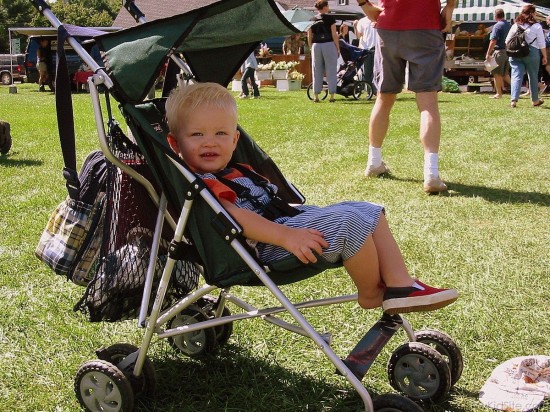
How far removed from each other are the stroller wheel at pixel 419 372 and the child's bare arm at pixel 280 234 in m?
0.58

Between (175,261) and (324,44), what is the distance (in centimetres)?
1314

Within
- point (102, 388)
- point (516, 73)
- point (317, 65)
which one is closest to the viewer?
point (102, 388)

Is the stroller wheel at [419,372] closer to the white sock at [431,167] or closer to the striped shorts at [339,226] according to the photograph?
the striped shorts at [339,226]

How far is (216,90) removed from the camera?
284cm

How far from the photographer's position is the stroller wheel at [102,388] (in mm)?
2688

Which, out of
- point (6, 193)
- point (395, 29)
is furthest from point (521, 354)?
point (6, 193)

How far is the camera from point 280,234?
253cm

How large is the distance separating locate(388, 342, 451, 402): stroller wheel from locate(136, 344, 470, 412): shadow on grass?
62mm

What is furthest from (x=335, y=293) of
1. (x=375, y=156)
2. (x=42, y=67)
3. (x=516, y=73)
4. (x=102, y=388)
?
(x=42, y=67)

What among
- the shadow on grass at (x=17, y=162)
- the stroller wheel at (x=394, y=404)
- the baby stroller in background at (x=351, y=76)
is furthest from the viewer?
the baby stroller in background at (x=351, y=76)

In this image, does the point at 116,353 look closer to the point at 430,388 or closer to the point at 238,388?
the point at 238,388

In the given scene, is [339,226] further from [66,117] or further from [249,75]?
[249,75]


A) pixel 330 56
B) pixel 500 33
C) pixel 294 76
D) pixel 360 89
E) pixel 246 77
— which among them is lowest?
pixel 294 76

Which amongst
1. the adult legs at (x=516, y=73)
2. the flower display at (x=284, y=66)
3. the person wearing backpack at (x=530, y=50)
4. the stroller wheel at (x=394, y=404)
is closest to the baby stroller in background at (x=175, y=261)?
the stroller wheel at (x=394, y=404)
